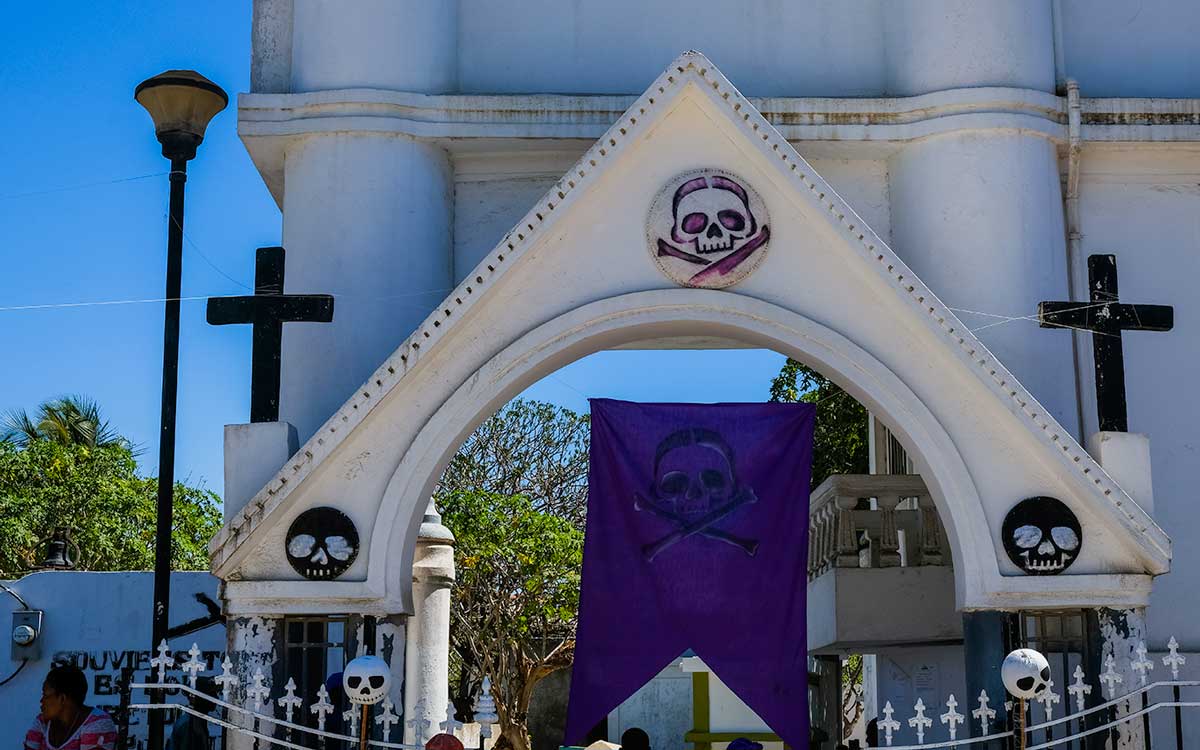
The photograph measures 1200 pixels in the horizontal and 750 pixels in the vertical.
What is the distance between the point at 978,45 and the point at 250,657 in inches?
363

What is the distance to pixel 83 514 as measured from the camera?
122 ft

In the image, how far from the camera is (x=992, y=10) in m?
16.2

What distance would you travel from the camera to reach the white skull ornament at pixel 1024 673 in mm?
11094

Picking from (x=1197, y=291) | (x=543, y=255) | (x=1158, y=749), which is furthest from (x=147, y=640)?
(x=1197, y=291)

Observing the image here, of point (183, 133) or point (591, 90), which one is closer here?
point (183, 133)

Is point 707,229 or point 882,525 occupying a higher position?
point 707,229

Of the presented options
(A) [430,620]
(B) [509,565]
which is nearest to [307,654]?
(A) [430,620]

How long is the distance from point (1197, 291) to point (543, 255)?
7.13m

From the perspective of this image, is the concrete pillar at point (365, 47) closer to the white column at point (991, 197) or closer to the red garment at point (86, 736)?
the white column at point (991, 197)

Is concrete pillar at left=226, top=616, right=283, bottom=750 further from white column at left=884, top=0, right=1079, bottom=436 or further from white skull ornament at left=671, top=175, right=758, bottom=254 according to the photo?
white column at left=884, top=0, right=1079, bottom=436

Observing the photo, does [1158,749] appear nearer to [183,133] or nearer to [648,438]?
[648,438]

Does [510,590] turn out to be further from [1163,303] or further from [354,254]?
[1163,303]

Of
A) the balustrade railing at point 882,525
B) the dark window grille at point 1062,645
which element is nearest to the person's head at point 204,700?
the balustrade railing at point 882,525

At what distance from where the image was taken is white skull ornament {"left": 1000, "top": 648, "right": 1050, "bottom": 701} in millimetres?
11094
